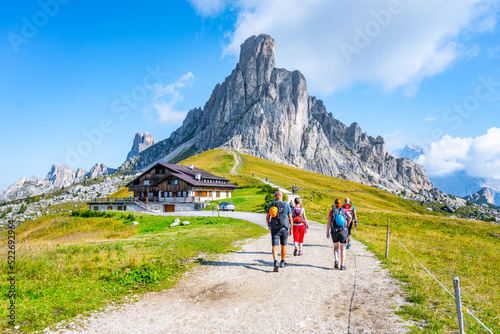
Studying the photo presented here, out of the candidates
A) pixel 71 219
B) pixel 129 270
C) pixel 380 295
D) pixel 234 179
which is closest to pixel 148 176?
pixel 234 179

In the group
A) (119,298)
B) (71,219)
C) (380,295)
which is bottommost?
(71,219)

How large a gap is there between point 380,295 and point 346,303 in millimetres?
1454

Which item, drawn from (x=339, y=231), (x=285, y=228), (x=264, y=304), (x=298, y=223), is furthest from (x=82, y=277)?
(x=339, y=231)

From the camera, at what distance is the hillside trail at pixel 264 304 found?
583 cm

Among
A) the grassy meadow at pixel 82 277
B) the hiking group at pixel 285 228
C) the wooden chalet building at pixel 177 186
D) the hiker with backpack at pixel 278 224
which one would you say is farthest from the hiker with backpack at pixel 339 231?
the wooden chalet building at pixel 177 186

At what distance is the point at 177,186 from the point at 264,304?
198 feet

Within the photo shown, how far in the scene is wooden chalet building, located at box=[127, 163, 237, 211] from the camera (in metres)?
62.4

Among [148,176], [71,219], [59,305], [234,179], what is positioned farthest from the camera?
[234,179]

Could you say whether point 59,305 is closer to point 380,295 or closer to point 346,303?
point 346,303

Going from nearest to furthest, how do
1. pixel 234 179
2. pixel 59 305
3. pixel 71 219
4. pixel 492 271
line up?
pixel 59 305 < pixel 492 271 < pixel 71 219 < pixel 234 179

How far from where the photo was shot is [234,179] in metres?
86.2

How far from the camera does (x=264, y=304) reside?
23.2ft

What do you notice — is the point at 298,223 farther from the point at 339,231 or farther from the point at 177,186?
the point at 177,186

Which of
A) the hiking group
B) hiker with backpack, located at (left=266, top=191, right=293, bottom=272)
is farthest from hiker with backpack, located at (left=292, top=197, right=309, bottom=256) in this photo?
hiker with backpack, located at (left=266, top=191, right=293, bottom=272)
